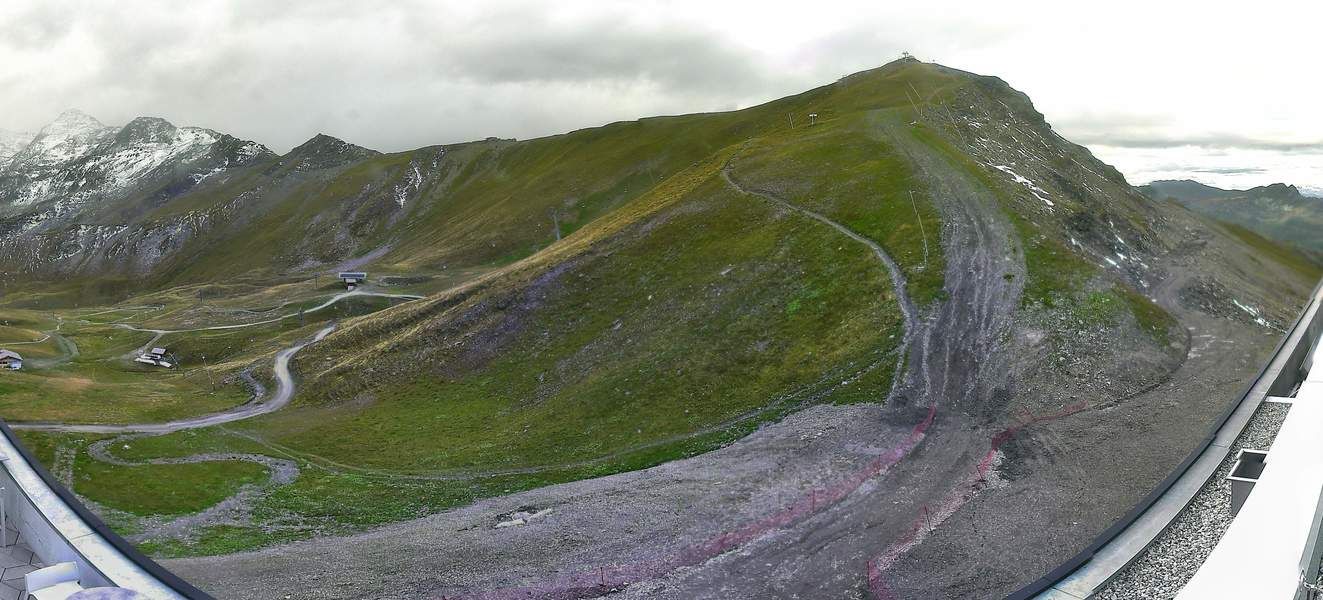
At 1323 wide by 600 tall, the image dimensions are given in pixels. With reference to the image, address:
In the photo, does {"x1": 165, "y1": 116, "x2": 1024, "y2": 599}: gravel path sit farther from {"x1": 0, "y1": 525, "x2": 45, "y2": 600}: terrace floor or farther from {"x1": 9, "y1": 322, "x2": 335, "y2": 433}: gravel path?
{"x1": 9, "y1": 322, "x2": 335, "y2": 433}: gravel path

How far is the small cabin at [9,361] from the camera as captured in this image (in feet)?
303

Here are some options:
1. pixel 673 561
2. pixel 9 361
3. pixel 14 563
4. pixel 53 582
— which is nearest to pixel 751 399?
pixel 673 561

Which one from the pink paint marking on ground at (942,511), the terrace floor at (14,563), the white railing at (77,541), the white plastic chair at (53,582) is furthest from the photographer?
the pink paint marking on ground at (942,511)

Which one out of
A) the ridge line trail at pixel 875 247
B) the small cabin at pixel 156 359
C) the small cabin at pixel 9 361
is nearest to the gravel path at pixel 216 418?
the small cabin at pixel 156 359

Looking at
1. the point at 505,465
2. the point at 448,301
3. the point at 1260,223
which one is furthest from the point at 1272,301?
the point at 448,301

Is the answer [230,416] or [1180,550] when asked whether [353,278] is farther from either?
[1180,550]

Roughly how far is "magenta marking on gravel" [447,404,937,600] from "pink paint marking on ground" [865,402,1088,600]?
13.7 ft

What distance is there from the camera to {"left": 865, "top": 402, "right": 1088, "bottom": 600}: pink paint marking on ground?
1114 inches

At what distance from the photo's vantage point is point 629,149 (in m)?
197

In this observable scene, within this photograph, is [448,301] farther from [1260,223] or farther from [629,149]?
[629,149]

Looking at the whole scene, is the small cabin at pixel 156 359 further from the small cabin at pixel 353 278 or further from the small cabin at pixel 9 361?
the small cabin at pixel 353 278

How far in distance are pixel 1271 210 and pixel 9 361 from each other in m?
135

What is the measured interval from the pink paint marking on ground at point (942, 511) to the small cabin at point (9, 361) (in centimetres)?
11822

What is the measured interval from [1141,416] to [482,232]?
532 feet
